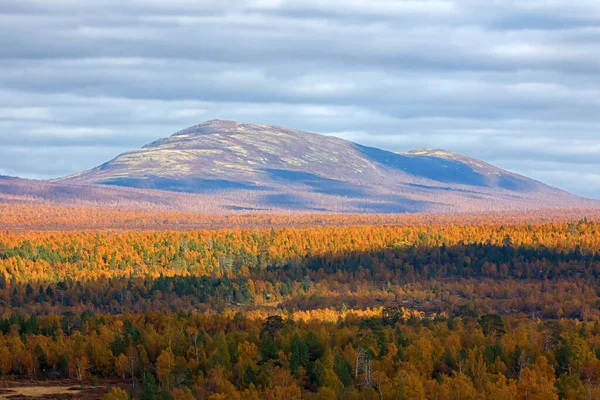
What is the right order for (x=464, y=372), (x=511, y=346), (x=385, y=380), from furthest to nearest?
(x=511, y=346), (x=464, y=372), (x=385, y=380)

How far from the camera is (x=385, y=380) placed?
558 ft

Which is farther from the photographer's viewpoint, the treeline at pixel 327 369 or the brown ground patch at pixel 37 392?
the brown ground patch at pixel 37 392

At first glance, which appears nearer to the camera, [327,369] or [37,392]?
[37,392]

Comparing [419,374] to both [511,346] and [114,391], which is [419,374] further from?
[114,391]

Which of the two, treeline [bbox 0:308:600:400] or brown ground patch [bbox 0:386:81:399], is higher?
treeline [bbox 0:308:600:400]

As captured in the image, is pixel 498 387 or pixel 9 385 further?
pixel 9 385

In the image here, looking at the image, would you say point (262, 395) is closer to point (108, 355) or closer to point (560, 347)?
point (108, 355)

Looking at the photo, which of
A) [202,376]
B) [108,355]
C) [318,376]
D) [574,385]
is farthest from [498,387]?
[108,355]

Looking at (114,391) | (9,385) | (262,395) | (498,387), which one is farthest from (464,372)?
(9,385)

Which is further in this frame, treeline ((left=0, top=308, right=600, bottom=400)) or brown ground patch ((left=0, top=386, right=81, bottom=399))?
brown ground patch ((left=0, top=386, right=81, bottom=399))

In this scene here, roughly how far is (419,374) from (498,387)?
18.1m

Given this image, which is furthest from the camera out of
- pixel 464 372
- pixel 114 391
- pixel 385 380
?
pixel 464 372

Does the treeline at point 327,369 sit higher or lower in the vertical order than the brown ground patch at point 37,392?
higher

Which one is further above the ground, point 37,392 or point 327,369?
point 327,369
